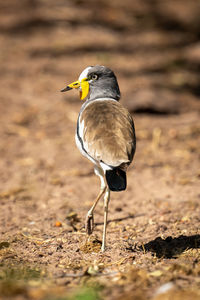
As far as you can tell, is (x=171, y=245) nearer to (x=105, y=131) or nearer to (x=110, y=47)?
(x=105, y=131)

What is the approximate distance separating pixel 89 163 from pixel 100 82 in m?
2.43

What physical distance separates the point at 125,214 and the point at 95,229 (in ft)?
1.74

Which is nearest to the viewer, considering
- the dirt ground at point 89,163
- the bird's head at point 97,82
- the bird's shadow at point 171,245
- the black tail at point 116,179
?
the dirt ground at point 89,163

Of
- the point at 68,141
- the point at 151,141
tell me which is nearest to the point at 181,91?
the point at 151,141

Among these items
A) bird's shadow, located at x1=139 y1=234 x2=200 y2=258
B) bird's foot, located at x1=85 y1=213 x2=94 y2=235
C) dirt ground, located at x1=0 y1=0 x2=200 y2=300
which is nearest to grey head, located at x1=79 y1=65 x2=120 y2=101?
bird's foot, located at x1=85 y1=213 x2=94 y2=235

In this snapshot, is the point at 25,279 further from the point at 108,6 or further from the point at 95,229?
the point at 108,6

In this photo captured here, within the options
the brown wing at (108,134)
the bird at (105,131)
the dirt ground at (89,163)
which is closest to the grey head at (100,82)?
the bird at (105,131)

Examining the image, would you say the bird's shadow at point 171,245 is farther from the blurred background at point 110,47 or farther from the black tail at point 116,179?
the blurred background at point 110,47

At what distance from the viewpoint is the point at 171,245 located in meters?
4.07

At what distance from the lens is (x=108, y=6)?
13602mm

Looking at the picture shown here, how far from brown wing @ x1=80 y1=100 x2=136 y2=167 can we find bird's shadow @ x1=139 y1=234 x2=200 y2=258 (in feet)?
2.89

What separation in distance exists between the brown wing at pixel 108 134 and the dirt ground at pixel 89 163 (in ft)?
2.81

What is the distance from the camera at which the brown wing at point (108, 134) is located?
364cm

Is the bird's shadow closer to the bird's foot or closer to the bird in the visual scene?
the bird
